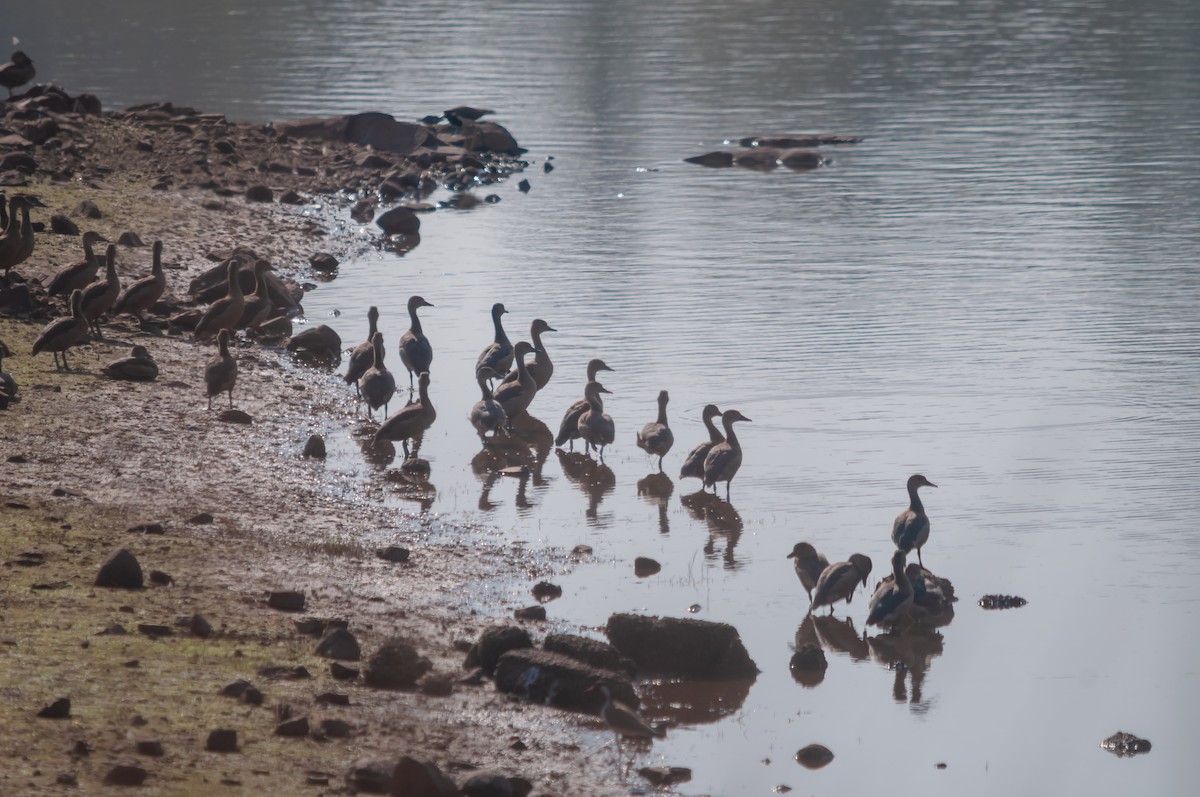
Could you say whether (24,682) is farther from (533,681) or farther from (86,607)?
(533,681)

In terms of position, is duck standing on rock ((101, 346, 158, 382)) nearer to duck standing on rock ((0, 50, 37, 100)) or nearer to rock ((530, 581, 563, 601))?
rock ((530, 581, 563, 601))

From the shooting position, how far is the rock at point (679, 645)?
10992 millimetres

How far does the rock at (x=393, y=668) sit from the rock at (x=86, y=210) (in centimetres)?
→ 1661

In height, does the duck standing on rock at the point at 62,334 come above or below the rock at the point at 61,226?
below

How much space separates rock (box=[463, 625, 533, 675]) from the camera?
1049cm

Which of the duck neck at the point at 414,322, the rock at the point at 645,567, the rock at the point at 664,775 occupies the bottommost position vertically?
the rock at the point at 664,775

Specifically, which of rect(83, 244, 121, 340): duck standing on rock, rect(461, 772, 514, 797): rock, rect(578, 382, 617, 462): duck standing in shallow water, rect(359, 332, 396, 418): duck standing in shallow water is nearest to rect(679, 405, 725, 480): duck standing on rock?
rect(578, 382, 617, 462): duck standing in shallow water

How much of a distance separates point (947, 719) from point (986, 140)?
106ft

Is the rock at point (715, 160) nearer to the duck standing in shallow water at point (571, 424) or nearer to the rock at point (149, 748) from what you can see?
the duck standing in shallow water at point (571, 424)

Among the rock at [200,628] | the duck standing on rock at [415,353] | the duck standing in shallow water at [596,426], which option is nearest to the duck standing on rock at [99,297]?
the duck standing on rock at [415,353]

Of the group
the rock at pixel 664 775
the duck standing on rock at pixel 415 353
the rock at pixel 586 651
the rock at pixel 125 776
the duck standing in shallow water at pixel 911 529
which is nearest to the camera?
the rock at pixel 125 776

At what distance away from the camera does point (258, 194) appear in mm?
30359

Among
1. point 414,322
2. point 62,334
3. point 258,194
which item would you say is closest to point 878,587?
point 414,322

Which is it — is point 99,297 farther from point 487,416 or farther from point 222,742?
point 222,742
